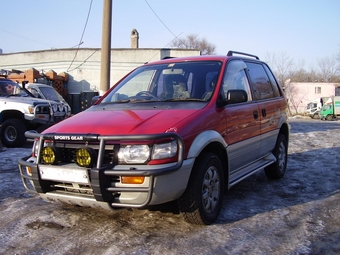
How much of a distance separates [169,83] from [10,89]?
23.3ft

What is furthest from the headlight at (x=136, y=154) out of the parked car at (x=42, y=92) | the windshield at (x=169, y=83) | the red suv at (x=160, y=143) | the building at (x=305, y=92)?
the building at (x=305, y=92)

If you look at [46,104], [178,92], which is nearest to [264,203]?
[178,92]

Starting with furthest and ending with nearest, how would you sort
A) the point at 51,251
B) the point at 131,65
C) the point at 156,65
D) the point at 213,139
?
the point at 131,65, the point at 156,65, the point at 213,139, the point at 51,251

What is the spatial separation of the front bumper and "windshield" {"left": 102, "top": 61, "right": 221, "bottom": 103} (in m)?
1.16

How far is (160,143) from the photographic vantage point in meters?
3.19

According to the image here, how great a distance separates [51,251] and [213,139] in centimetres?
184

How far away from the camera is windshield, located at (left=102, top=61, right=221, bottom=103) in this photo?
425 cm

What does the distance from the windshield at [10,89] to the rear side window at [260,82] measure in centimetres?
717

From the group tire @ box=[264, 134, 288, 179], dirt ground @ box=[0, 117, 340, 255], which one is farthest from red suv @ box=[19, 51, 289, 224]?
tire @ box=[264, 134, 288, 179]

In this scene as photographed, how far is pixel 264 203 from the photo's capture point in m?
4.57

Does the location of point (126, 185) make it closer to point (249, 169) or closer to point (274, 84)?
point (249, 169)

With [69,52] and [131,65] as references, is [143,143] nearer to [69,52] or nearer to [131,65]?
[131,65]

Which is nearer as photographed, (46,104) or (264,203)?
(264,203)

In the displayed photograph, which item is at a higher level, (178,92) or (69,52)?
(69,52)
